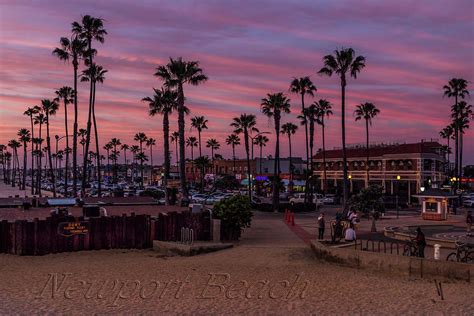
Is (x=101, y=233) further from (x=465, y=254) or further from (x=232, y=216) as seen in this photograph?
(x=465, y=254)

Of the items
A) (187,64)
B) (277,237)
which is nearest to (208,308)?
(277,237)

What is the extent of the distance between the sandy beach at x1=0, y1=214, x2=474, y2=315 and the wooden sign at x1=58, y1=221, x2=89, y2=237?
A: 1.97m

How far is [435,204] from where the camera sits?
47500 mm

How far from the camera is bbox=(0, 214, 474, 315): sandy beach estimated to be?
15.6 m

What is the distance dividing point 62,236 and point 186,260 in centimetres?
721

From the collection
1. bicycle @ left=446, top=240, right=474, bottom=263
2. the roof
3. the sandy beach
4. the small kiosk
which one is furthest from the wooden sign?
the roof

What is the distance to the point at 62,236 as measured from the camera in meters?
26.9

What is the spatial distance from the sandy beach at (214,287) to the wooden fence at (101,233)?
1.06 m

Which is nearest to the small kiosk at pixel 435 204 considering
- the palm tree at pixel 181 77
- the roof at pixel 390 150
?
the palm tree at pixel 181 77

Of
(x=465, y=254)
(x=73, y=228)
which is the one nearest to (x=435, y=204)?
(x=465, y=254)

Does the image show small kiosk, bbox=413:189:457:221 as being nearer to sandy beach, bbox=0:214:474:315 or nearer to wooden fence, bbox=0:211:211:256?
wooden fence, bbox=0:211:211:256

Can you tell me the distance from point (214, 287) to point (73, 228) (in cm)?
1173

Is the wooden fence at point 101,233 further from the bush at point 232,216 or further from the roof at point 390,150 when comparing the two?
the roof at point 390,150

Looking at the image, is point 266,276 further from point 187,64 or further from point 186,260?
point 187,64
